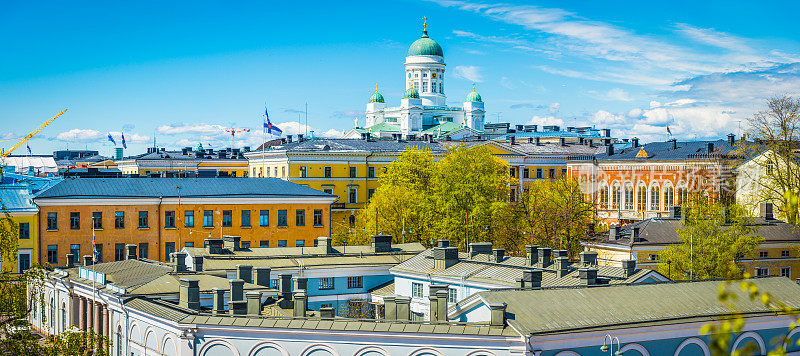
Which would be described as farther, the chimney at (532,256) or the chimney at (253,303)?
the chimney at (532,256)

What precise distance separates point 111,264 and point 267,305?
1372 cm

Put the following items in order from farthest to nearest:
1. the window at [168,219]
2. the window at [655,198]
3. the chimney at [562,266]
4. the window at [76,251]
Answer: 1. the window at [655,198]
2. the window at [168,219]
3. the window at [76,251]
4. the chimney at [562,266]

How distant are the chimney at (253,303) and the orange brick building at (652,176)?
67.0m

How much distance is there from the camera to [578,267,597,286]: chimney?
136ft

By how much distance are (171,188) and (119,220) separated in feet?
17.2

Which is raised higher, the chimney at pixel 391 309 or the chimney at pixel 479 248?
the chimney at pixel 479 248

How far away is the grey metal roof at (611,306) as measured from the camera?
105 ft

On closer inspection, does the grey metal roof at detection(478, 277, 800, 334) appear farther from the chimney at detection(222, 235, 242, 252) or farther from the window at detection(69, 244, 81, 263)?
the window at detection(69, 244, 81, 263)

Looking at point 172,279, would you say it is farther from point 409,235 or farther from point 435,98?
point 435,98

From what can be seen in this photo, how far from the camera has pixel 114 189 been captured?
233ft

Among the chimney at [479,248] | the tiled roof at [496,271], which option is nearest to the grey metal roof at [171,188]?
the chimney at [479,248]

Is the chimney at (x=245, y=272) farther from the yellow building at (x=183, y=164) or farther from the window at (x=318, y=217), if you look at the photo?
the yellow building at (x=183, y=164)

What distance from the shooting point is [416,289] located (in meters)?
49.9

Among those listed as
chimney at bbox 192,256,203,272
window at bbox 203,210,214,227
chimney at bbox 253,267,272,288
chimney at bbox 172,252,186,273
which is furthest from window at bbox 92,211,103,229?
chimney at bbox 253,267,272,288
